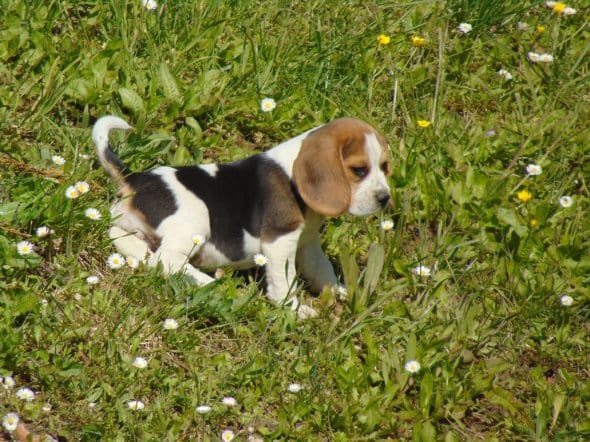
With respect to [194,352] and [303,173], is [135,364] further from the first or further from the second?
[303,173]

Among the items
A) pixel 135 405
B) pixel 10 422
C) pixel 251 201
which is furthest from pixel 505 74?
pixel 10 422

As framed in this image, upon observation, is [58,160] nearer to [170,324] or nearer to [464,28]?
[170,324]

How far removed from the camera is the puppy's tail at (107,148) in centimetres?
469

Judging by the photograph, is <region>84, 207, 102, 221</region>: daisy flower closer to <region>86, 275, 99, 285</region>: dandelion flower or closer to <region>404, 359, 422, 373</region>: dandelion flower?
<region>86, 275, 99, 285</region>: dandelion flower

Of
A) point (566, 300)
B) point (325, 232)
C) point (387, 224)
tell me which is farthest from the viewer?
point (325, 232)

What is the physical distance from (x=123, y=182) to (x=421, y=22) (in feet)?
9.55

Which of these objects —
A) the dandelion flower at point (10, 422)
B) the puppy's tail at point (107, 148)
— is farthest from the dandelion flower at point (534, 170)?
the dandelion flower at point (10, 422)

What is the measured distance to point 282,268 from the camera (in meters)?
4.75

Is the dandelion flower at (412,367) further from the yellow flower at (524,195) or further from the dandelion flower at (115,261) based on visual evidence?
the yellow flower at (524,195)

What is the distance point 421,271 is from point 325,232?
0.68 meters

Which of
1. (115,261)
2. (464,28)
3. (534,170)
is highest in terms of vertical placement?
(115,261)

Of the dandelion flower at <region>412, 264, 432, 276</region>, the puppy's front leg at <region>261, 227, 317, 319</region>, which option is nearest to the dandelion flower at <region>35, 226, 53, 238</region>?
the puppy's front leg at <region>261, 227, 317, 319</region>

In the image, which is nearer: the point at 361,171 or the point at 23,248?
the point at 23,248

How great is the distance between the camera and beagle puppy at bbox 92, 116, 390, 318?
4609 mm
